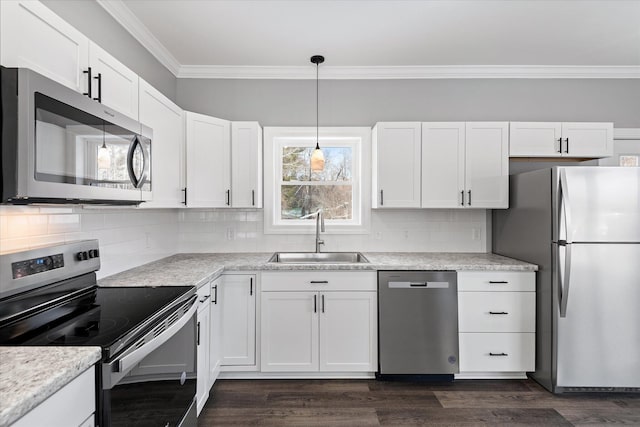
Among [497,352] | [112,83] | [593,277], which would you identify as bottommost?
[497,352]

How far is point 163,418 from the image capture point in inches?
53.7

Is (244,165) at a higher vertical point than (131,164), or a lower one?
higher

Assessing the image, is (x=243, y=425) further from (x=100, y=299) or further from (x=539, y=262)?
(x=539, y=262)

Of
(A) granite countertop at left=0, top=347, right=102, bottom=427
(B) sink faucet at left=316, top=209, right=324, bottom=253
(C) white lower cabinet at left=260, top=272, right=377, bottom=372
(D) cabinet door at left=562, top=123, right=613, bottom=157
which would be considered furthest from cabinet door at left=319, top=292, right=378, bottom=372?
(D) cabinet door at left=562, top=123, right=613, bottom=157

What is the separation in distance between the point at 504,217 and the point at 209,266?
2.52m

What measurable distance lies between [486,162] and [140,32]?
9.54 feet

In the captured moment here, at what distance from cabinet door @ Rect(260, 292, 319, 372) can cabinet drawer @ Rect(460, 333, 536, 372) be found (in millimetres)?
1138

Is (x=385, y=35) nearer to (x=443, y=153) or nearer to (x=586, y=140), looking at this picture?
(x=443, y=153)

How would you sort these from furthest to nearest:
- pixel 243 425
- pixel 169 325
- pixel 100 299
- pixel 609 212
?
pixel 609 212 < pixel 243 425 < pixel 100 299 < pixel 169 325

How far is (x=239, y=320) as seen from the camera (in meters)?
2.53

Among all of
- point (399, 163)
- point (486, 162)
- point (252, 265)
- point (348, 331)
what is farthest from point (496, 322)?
point (252, 265)

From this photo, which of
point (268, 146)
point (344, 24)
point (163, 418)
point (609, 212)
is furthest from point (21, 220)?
point (609, 212)

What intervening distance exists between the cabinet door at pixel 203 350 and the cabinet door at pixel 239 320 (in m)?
0.36

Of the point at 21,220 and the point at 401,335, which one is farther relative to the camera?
the point at 401,335
